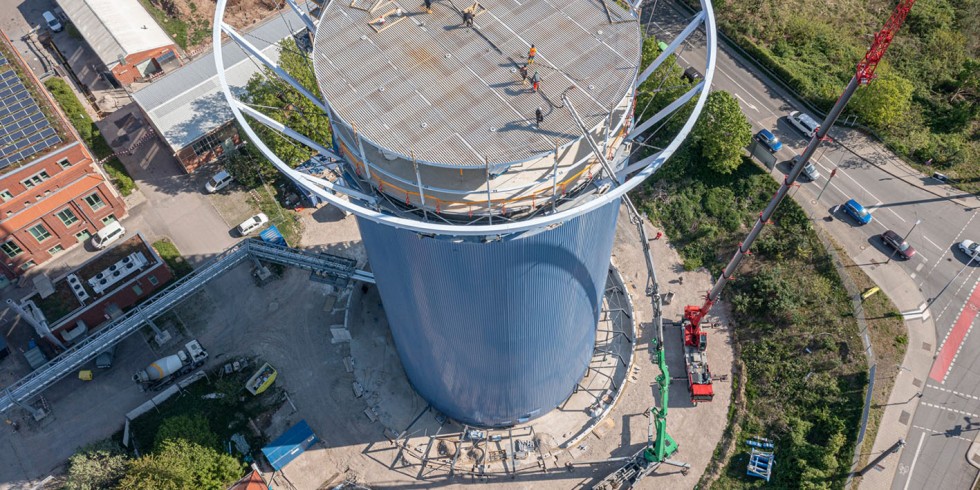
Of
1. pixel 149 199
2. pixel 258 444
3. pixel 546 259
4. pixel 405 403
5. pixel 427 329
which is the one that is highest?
pixel 546 259

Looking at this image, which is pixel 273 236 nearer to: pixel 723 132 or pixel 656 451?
pixel 656 451

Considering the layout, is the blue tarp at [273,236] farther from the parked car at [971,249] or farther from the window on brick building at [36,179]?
the parked car at [971,249]

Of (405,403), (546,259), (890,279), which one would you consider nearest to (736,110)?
(890,279)

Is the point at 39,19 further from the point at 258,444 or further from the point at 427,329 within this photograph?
the point at 427,329

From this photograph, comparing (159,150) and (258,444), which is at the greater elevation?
(159,150)

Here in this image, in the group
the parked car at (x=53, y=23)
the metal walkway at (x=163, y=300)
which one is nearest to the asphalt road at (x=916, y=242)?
the metal walkway at (x=163, y=300)

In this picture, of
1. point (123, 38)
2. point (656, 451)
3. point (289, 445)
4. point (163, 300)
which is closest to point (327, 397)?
point (289, 445)
